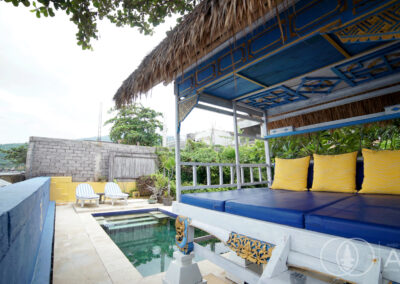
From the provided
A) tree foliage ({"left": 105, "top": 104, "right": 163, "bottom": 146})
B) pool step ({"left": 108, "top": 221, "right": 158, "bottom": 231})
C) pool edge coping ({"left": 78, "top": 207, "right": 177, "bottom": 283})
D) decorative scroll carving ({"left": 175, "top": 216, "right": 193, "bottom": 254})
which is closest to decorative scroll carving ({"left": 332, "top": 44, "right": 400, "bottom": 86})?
decorative scroll carving ({"left": 175, "top": 216, "right": 193, "bottom": 254})

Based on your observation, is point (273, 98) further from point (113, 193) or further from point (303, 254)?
point (113, 193)

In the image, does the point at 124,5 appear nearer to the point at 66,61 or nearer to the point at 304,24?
the point at 304,24

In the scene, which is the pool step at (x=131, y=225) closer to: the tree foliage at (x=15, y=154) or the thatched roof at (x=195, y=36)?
the thatched roof at (x=195, y=36)

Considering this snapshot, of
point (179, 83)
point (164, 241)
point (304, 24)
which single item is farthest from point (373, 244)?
point (164, 241)

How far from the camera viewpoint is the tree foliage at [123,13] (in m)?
2.58

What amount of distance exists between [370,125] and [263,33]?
2198 millimetres

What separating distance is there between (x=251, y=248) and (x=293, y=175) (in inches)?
62.0

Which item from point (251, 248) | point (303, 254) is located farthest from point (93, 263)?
point (303, 254)

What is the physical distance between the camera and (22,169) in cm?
812

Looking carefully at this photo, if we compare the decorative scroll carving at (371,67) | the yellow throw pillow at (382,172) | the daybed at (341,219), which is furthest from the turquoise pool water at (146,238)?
the decorative scroll carving at (371,67)

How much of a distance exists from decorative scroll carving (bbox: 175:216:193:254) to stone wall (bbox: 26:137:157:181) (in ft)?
25.4

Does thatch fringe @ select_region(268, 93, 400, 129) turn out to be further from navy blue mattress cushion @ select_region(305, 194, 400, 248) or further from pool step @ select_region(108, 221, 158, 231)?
pool step @ select_region(108, 221, 158, 231)

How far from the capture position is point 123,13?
3.10m

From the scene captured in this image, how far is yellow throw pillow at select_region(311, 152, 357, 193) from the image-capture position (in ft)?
6.81
